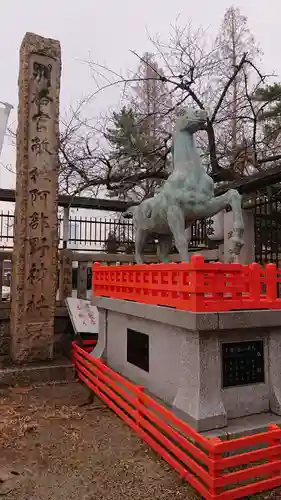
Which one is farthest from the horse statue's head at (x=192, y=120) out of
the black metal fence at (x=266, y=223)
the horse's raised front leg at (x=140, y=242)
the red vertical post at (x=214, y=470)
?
the black metal fence at (x=266, y=223)

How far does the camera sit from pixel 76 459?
2.99 m

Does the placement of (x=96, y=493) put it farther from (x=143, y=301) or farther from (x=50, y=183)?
(x=50, y=183)

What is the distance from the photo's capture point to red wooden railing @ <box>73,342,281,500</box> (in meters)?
2.35

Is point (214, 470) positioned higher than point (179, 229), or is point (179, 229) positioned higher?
point (179, 229)

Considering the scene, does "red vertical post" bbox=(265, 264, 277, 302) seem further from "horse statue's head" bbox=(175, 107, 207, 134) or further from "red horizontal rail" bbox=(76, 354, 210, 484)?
"horse statue's head" bbox=(175, 107, 207, 134)

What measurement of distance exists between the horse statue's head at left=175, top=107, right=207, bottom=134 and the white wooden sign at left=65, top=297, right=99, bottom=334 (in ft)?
10.9

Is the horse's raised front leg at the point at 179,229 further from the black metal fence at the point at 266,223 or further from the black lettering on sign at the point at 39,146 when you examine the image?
the black metal fence at the point at 266,223

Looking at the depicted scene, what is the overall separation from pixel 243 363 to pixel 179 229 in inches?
58.0

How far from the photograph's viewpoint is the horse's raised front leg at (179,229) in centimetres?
392

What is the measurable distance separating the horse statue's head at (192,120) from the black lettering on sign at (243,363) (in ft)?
7.58

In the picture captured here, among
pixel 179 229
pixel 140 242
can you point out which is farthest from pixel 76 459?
pixel 140 242

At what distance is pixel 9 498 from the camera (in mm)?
2492

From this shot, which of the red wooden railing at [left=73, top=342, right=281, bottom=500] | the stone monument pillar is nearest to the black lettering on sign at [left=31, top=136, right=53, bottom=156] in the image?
the stone monument pillar

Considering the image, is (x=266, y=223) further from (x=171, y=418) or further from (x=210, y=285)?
(x=171, y=418)
